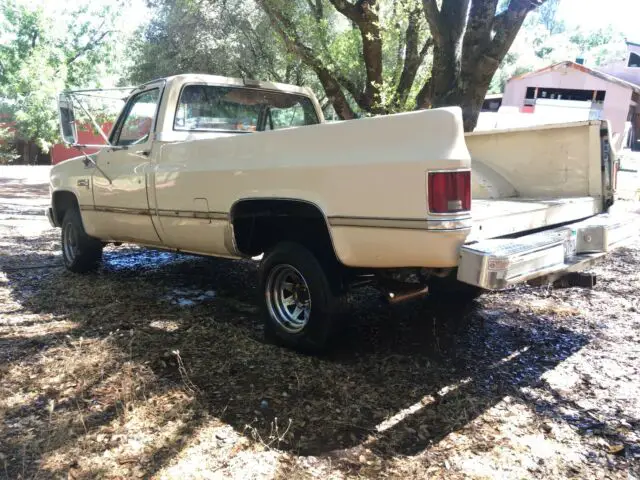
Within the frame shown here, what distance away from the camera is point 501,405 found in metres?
3.10

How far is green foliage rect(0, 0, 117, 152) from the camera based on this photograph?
24.9 metres

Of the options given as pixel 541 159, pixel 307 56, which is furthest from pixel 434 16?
pixel 307 56

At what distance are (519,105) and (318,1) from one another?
2328 cm

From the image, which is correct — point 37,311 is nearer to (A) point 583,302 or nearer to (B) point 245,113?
(B) point 245,113

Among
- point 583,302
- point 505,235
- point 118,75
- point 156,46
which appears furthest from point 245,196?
point 118,75

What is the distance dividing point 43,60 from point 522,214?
2689cm

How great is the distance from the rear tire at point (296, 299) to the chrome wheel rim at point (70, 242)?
10.3 ft

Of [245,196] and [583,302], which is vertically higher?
[245,196]

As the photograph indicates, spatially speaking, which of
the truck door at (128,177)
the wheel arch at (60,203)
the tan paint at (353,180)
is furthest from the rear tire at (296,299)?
the wheel arch at (60,203)

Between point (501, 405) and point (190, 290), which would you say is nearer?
point (501, 405)

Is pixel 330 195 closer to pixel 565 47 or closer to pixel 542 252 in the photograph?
pixel 542 252

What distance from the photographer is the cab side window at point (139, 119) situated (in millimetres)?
5004

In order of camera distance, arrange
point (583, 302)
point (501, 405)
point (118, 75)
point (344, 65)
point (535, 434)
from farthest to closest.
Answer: point (118, 75)
point (344, 65)
point (583, 302)
point (501, 405)
point (535, 434)

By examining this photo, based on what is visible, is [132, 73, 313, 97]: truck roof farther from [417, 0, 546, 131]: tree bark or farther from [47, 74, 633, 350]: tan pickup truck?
[417, 0, 546, 131]: tree bark
